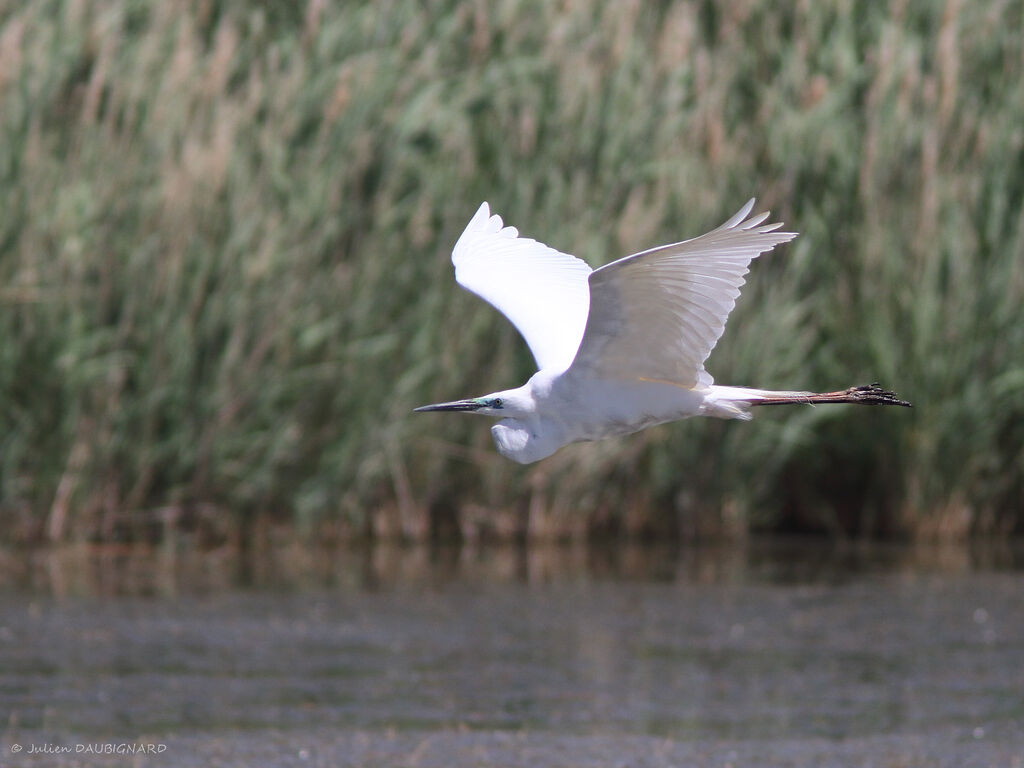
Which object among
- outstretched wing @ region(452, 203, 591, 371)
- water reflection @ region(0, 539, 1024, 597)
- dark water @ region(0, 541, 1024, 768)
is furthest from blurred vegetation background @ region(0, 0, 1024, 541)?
outstretched wing @ region(452, 203, 591, 371)

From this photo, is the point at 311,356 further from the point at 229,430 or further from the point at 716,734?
the point at 716,734

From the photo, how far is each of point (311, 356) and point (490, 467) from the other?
94 centimetres

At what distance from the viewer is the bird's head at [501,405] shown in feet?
13.4

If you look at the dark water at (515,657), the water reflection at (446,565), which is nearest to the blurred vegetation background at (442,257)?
the water reflection at (446,565)

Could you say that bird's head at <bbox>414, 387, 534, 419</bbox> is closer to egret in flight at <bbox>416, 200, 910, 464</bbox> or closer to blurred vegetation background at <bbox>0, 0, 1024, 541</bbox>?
egret in flight at <bbox>416, 200, 910, 464</bbox>

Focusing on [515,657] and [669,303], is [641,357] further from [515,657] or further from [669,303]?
[515,657]

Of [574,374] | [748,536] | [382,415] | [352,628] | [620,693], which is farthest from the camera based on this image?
[748,536]

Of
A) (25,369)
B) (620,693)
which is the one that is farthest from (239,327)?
(620,693)

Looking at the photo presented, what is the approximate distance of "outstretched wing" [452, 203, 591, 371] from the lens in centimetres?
475

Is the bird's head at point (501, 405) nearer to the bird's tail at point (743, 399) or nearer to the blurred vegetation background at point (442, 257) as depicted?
the bird's tail at point (743, 399)

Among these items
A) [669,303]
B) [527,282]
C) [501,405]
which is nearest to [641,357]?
[669,303]

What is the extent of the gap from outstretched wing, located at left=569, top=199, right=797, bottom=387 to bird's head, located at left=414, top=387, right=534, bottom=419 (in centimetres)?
15

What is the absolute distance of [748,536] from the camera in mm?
8445

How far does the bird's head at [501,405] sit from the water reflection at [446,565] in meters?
2.96
